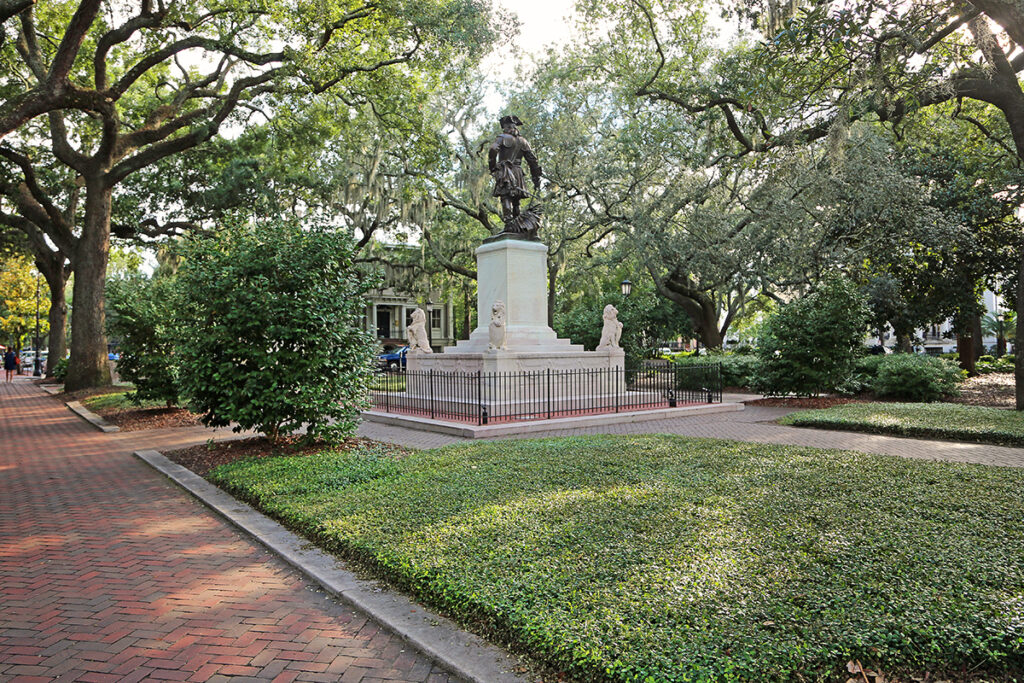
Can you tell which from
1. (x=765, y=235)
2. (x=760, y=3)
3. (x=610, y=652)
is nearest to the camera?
(x=610, y=652)

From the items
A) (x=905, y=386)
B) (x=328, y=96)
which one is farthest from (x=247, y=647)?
(x=328, y=96)

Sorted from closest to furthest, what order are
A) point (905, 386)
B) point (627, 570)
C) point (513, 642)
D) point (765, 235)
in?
point (513, 642) < point (627, 570) < point (905, 386) < point (765, 235)

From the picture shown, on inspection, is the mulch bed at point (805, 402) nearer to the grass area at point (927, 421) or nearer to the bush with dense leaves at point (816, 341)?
the bush with dense leaves at point (816, 341)

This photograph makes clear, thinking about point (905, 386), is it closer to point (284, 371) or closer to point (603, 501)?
point (603, 501)

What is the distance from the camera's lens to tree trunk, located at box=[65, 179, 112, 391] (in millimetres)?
21188

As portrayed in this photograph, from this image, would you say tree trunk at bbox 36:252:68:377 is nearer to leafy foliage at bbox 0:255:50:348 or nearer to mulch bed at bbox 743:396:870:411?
leafy foliage at bbox 0:255:50:348

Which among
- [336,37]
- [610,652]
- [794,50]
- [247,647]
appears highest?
[336,37]

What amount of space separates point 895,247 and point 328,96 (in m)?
19.5

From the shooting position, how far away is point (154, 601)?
4367 millimetres

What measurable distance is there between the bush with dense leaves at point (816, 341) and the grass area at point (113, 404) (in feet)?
56.1

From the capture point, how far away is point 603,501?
5.95 metres

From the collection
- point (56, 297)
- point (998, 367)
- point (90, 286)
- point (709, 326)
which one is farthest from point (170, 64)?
point (998, 367)

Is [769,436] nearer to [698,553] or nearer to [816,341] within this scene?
[816,341]

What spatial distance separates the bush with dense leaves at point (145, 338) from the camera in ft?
50.2
